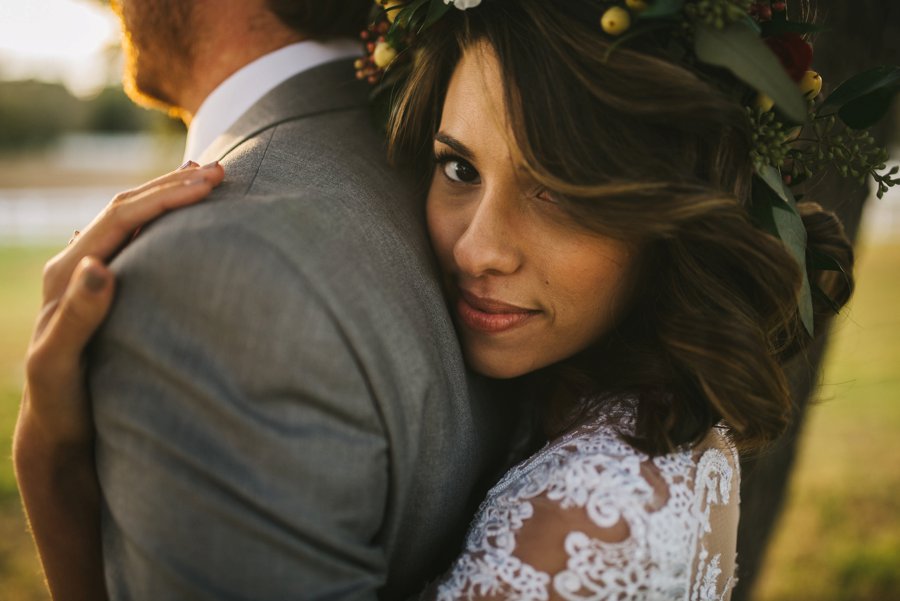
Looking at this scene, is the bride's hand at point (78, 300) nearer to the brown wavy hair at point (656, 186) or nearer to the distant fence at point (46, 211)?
the brown wavy hair at point (656, 186)

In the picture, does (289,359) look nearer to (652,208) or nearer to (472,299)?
(472,299)

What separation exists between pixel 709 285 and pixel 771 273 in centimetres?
13

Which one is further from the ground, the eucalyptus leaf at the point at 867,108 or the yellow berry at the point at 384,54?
the yellow berry at the point at 384,54

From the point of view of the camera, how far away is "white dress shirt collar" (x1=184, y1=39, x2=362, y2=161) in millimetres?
1858

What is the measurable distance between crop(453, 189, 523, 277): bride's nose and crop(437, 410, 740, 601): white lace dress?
43cm

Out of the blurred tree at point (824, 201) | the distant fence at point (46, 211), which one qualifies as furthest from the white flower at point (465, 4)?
the distant fence at point (46, 211)

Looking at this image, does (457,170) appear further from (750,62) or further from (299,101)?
(750,62)

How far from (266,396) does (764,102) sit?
110cm

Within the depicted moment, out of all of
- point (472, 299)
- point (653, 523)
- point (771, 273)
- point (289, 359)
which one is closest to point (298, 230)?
point (289, 359)

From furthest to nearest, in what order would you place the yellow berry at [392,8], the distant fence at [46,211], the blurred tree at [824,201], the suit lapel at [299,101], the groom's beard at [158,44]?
the distant fence at [46,211]
the blurred tree at [824,201]
the groom's beard at [158,44]
the yellow berry at [392,8]
the suit lapel at [299,101]

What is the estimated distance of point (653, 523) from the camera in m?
1.44

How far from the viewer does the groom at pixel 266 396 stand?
1.12 metres

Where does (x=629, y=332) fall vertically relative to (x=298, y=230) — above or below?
below

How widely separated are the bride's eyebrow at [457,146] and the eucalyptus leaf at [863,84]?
87 centimetres
